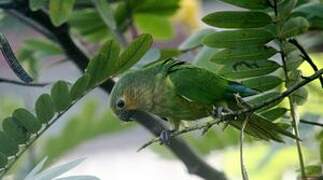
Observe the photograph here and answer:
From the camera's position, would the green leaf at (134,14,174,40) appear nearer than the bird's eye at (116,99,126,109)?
No

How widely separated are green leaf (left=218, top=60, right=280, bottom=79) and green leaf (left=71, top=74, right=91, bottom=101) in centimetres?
13

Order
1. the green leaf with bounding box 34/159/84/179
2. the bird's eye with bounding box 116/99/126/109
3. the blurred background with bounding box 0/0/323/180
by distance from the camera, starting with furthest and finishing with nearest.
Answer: the blurred background with bounding box 0/0/323/180, the bird's eye with bounding box 116/99/126/109, the green leaf with bounding box 34/159/84/179

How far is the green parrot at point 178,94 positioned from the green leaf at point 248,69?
0.02 metres

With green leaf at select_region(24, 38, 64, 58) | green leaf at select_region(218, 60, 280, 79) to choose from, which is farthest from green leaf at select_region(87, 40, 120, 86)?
green leaf at select_region(24, 38, 64, 58)

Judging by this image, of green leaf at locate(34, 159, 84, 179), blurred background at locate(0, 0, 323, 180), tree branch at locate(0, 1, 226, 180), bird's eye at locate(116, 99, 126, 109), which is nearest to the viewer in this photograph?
green leaf at locate(34, 159, 84, 179)

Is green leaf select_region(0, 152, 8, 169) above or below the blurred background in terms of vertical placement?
above

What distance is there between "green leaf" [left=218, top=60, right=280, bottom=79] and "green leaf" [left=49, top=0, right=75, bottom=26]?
171mm

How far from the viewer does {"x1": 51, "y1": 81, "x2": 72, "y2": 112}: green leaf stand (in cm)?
59

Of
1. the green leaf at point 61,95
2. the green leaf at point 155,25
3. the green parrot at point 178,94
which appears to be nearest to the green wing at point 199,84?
the green parrot at point 178,94

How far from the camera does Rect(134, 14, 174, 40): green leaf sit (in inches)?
38.4

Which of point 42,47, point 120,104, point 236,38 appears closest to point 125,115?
point 120,104

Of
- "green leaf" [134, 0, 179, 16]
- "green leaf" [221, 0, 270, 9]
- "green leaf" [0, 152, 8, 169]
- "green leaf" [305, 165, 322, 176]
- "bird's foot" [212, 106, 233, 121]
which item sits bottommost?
"green leaf" [305, 165, 322, 176]

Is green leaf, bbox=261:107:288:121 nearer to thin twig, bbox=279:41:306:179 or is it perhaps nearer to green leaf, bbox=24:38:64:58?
thin twig, bbox=279:41:306:179

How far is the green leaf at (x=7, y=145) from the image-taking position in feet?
1.93
